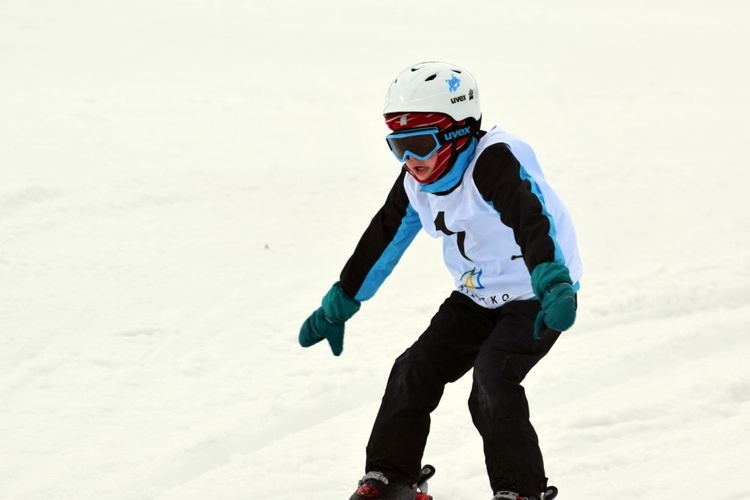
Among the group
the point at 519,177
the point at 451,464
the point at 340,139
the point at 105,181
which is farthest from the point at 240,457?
the point at 340,139

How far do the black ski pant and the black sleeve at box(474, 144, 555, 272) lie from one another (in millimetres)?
389

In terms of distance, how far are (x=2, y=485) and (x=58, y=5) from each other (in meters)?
8.82

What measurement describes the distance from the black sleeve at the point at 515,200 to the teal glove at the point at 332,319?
2.44 feet

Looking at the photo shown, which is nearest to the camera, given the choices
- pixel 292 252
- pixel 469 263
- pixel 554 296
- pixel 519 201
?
pixel 554 296

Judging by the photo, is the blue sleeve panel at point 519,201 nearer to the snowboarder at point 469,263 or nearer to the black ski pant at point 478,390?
the snowboarder at point 469,263

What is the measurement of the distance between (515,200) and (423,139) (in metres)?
0.41

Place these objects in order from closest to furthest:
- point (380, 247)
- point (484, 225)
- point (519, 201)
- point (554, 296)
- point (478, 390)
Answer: point (554, 296)
point (519, 201)
point (478, 390)
point (484, 225)
point (380, 247)

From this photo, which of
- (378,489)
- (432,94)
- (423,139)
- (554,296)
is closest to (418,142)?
(423,139)

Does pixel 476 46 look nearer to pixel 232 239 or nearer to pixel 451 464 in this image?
pixel 232 239

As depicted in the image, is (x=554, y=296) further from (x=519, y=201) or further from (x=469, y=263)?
(x=469, y=263)

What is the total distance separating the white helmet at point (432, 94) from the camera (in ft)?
11.0

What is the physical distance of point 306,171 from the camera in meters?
7.86

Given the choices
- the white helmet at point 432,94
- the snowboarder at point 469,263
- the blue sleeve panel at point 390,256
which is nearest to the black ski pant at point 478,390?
the snowboarder at point 469,263

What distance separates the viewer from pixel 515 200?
315cm
